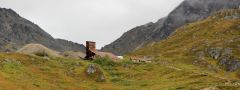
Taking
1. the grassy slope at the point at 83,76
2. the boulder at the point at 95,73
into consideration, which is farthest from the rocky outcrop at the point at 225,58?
the boulder at the point at 95,73

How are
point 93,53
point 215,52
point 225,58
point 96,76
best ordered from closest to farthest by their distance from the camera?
point 96,76 < point 93,53 < point 225,58 < point 215,52

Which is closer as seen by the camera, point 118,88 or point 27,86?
point 27,86

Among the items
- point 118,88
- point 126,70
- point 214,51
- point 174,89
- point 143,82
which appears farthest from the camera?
point 214,51

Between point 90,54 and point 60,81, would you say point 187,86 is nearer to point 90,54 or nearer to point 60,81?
point 60,81

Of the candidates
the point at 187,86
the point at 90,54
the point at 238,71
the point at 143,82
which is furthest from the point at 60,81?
the point at 238,71

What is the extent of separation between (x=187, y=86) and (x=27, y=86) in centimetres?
2838

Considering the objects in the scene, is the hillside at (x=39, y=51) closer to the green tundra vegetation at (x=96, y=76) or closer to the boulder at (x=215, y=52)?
the green tundra vegetation at (x=96, y=76)

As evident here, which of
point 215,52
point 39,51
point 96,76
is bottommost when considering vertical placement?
point 96,76

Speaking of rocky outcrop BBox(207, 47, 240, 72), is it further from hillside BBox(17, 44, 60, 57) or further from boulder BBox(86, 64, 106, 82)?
boulder BBox(86, 64, 106, 82)

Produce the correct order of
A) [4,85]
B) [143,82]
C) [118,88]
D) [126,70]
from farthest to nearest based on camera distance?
1. [126,70]
2. [143,82]
3. [118,88]
4. [4,85]

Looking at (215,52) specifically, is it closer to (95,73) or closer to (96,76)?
(95,73)

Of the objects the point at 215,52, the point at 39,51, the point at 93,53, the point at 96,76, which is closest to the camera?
the point at 96,76

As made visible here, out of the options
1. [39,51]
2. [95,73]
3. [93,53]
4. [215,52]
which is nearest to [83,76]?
[95,73]

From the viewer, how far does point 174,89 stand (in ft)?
320
